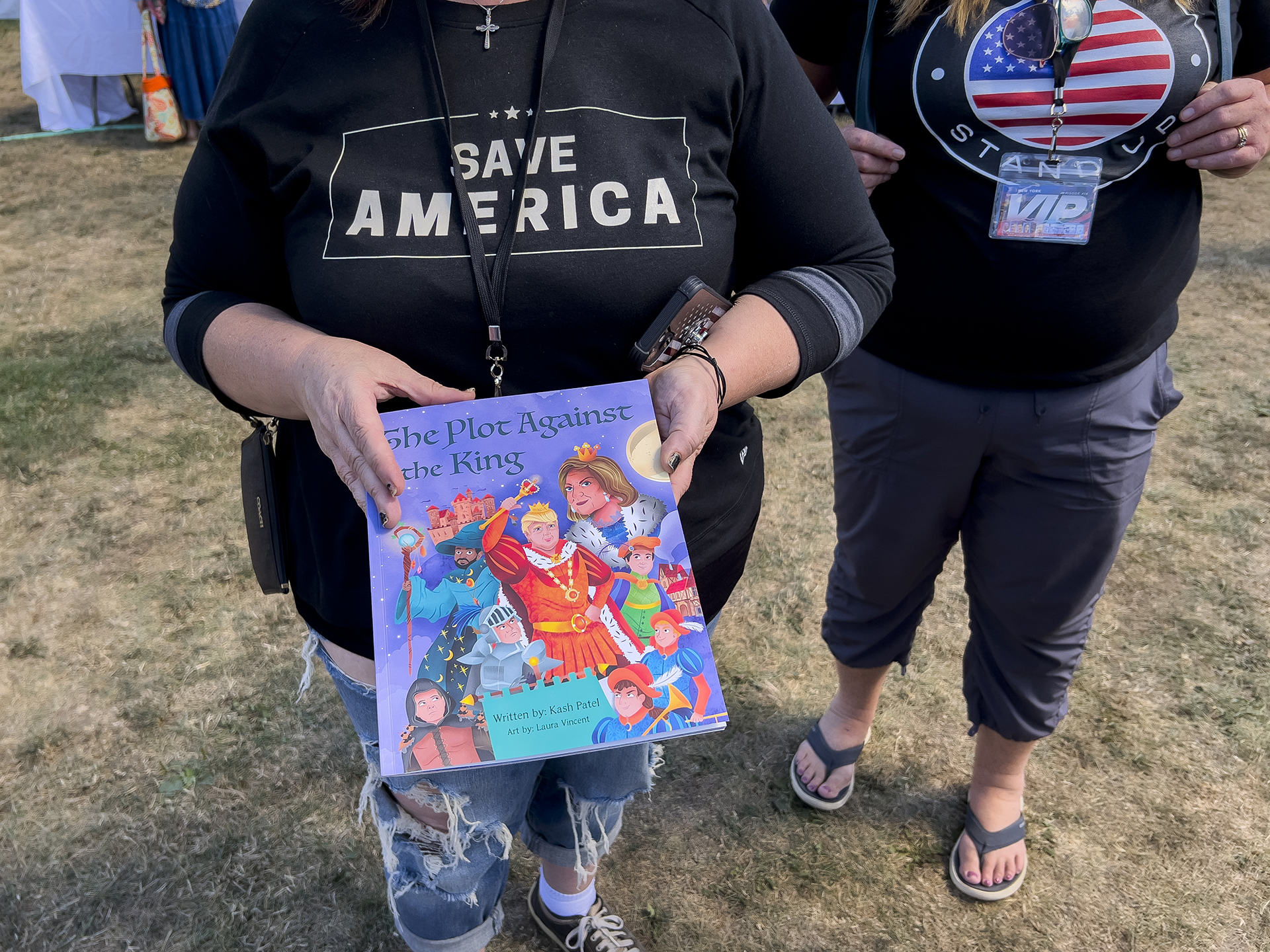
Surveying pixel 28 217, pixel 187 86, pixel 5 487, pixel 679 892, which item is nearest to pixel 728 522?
pixel 679 892

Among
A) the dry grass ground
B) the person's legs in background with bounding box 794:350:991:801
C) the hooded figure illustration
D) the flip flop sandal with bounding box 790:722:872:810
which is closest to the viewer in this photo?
the hooded figure illustration

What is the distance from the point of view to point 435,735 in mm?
856

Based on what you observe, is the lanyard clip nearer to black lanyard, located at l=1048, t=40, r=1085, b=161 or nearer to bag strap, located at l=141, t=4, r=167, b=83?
black lanyard, located at l=1048, t=40, r=1085, b=161

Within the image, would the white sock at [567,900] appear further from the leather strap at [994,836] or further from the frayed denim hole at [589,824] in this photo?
the leather strap at [994,836]

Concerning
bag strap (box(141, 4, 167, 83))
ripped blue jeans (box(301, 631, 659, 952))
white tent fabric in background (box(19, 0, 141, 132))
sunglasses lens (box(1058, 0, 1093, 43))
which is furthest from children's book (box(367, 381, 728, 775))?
white tent fabric in background (box(19, 0, 141, 132))

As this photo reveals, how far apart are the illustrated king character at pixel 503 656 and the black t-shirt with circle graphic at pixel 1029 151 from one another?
885 mm

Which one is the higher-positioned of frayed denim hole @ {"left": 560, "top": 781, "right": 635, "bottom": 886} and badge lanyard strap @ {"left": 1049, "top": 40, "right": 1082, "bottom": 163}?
badge lanyard strap @ {"left": 1049, "top": 40, "right": 1082, "bottom": 163}

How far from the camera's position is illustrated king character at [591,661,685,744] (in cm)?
86

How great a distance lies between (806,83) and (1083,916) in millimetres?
1606

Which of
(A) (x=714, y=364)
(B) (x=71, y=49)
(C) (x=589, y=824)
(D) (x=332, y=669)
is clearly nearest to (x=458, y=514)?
(A) (x=714, y=364)

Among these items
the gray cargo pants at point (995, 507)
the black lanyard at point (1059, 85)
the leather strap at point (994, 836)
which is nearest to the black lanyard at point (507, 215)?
the black lanyard at point (1059, 85)

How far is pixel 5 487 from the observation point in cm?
292

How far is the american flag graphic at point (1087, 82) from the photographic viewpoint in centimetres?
124

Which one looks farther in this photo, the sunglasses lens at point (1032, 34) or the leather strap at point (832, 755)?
the leather strap at point (832, 755)
